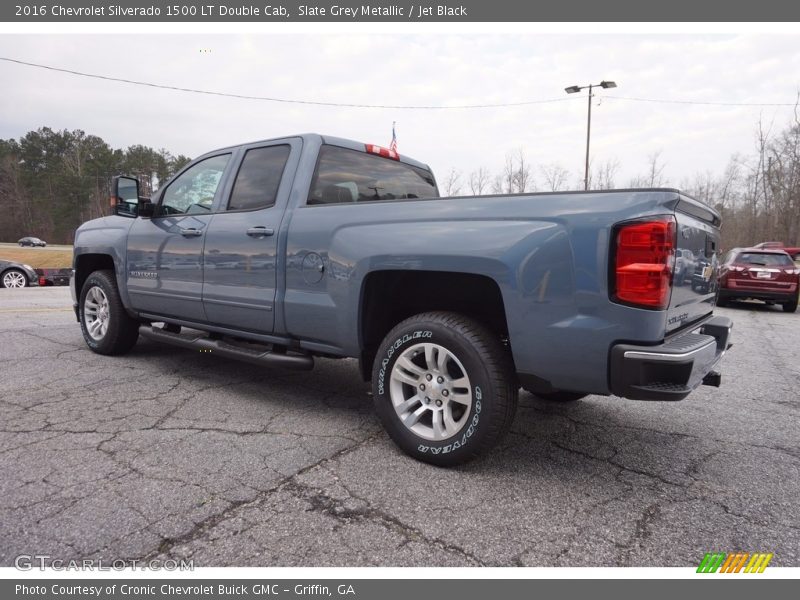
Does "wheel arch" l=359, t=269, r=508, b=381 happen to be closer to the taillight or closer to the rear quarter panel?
the rear quarter panel

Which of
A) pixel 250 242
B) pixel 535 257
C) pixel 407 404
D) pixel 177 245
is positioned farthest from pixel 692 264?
pixel 177 245

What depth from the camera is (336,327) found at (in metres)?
3.04

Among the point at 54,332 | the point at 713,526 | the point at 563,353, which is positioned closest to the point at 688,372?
the point at 563,353

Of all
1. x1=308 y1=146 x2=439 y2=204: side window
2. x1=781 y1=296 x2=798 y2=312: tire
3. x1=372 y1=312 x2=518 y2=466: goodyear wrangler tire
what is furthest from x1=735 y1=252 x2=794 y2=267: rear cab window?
x1=372 y1=312 x2=518 y2=466: goodyear wrangler tire

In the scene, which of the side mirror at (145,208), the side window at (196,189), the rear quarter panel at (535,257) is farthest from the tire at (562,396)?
the side mirror at (145,208)

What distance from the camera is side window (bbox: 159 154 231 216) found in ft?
13.3

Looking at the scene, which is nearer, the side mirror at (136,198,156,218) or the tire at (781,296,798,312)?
the side mirror at (136,198,156,218)

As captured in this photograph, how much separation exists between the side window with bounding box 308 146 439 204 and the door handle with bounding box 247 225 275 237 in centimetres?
36

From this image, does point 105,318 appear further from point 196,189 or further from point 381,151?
point 381,151

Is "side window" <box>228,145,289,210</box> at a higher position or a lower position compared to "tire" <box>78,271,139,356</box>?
higher

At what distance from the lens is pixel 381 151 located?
4.06m

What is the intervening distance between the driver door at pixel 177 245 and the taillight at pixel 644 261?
122 inches

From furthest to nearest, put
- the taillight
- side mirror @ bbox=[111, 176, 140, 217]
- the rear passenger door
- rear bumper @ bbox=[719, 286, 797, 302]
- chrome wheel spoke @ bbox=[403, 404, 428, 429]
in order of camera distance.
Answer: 1. rear bumper @ bbox=[719, 286, 797, 302]
2. side mirror @ bbox=[111, 176, 140, 217]
3. the rear passenger door
4. chrome wheel spoke @ bbox=[403, 404, 428, 429]
5. the taillight
